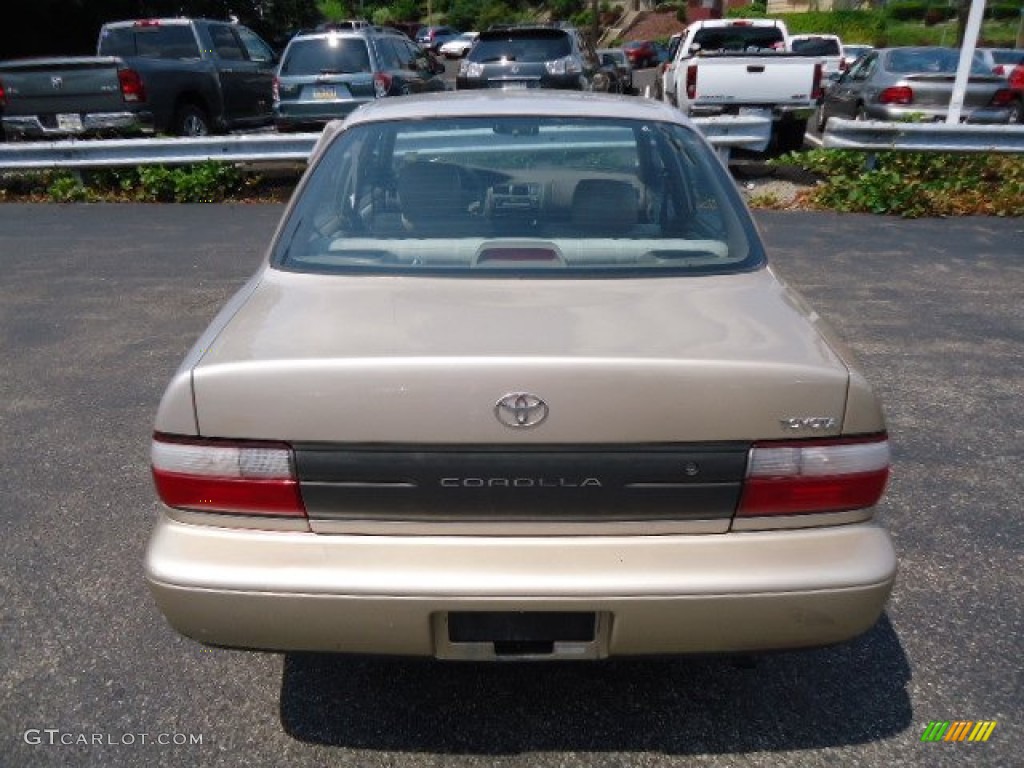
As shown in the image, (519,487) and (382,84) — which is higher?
(519,487)

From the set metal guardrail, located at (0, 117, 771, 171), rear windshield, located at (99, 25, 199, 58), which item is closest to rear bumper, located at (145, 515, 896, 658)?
metal guardrail, located at (0, 117, 771, 171)

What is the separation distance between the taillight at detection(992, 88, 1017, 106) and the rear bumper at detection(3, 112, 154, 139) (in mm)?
10915

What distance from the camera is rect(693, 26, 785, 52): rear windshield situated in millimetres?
14898

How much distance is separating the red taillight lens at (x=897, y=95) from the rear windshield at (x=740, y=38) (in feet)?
12.9

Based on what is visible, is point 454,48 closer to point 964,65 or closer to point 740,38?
point 740,38

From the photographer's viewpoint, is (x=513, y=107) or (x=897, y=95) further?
(x=897, y=95)

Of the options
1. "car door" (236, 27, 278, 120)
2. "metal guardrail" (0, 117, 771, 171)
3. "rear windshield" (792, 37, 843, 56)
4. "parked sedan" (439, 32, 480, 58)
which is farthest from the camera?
"parked sedan" (439, 32, 480, 58)

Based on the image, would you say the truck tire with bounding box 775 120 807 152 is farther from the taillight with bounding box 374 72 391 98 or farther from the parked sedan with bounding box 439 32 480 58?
the parked sedan with bounding box 439 32 480 58

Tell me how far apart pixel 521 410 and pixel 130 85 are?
36.5ft

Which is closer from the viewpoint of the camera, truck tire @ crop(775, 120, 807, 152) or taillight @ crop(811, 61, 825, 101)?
taillight @ crop(811, 61, 825, 101)

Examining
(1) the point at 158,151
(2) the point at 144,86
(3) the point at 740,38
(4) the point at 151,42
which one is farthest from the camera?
(3) the point at 740,38

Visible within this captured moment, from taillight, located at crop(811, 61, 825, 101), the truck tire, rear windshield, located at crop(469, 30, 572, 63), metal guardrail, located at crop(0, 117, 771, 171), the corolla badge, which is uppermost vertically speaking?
the corolla badge

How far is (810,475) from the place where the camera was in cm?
215

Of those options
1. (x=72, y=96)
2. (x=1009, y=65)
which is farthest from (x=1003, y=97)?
(x=72, y=96)
